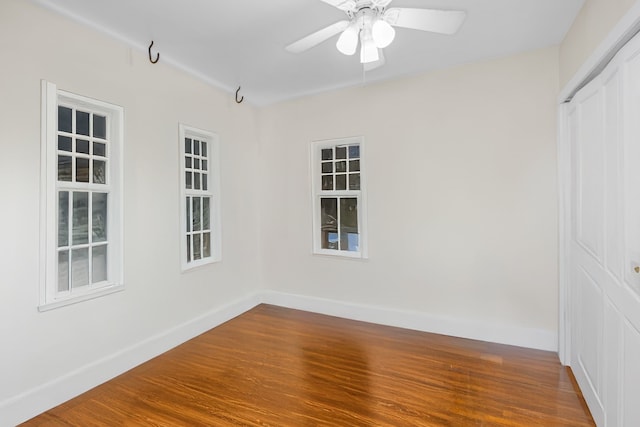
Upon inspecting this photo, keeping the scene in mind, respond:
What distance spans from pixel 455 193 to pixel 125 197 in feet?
9.85

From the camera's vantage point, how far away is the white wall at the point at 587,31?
1629mm

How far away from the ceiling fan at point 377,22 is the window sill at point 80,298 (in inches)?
93.7

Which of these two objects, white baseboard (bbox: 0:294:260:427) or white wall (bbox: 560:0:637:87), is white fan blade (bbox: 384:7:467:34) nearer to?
white wall (bbox: 560:0:637:87)

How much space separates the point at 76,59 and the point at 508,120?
357cm

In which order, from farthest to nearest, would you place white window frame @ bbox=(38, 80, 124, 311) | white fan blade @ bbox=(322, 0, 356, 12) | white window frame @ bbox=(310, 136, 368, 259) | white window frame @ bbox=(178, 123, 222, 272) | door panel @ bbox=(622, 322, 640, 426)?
white window frame @ bbox=(310, 136, 368, 259), white window frame @ bbox=(178, 123, 222, 272), white window frame @ bbox=(38, 80, 124, 311), white fan blade @ bbox=(322, 0, 356, 12), door panel @ bbox=(622, 322, 640, 426)

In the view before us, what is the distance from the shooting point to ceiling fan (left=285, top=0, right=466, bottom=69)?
1678mm

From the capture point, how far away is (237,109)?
12.7ft

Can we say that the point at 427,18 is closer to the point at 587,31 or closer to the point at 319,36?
the point at 319,36

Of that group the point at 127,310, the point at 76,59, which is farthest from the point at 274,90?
the point at 127,310

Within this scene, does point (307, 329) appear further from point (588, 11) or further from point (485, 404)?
point (588, 11)

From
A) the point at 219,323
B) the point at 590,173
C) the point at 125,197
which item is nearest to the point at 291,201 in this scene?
the point at 219,323

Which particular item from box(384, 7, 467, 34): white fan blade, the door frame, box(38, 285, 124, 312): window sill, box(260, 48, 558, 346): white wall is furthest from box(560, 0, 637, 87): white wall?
box(38, 285, 124, 312): window sill

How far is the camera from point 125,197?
2588 mm

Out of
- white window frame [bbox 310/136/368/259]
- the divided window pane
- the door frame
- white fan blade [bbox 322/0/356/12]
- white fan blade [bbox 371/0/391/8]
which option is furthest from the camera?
the divided window pane
